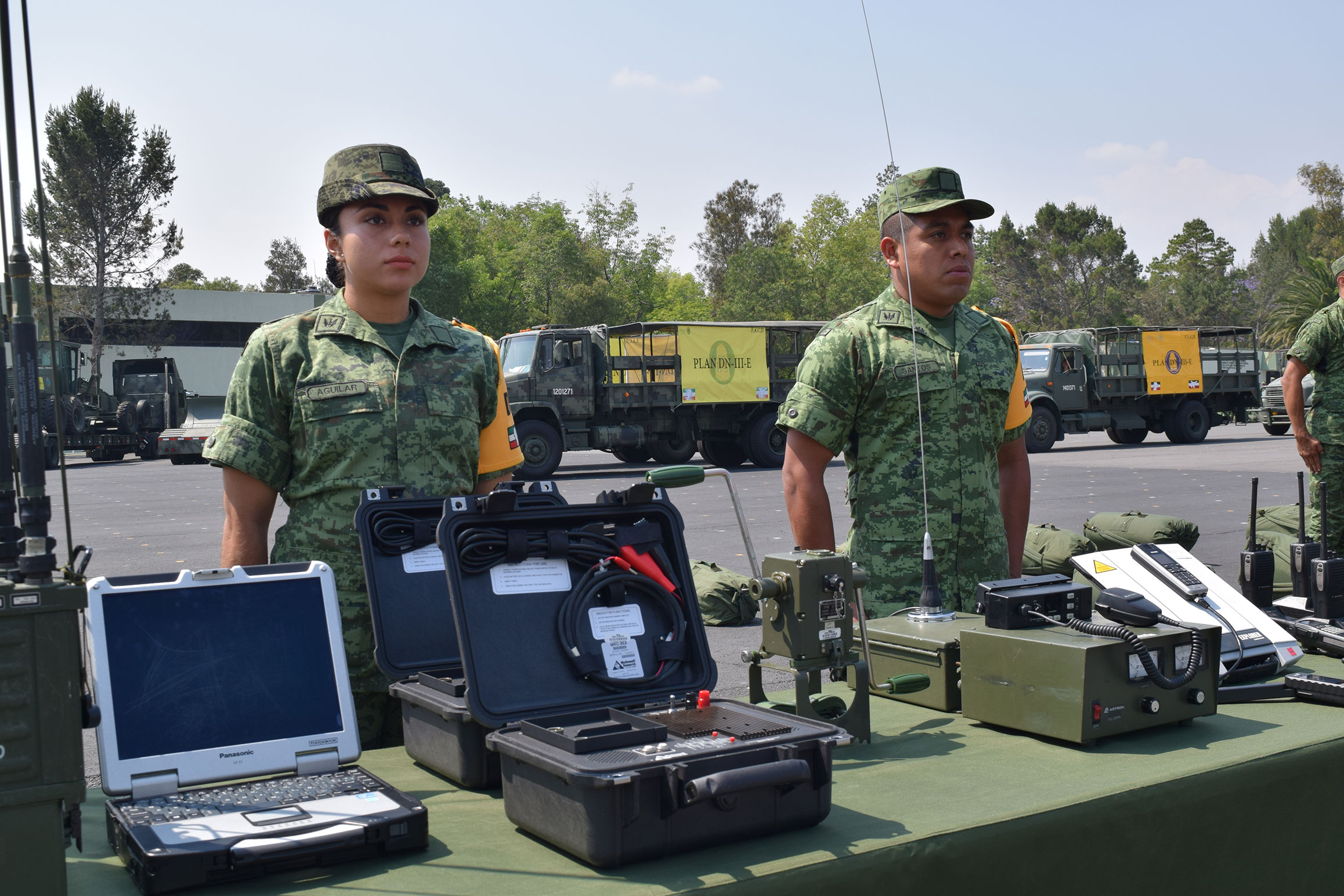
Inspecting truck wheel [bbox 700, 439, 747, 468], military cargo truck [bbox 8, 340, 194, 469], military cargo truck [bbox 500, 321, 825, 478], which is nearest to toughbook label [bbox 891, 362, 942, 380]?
military cargo truck [bbox 500, 321, 825, 478]

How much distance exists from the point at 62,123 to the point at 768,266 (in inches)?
1198

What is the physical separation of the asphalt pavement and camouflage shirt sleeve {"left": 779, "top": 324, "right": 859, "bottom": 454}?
2.14 m

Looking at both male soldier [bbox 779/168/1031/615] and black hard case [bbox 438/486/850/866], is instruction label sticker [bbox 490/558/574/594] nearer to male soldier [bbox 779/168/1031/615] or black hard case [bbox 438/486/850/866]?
black hard case [bbox 438/486/850/866]

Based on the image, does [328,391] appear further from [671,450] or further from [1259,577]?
[671,450]

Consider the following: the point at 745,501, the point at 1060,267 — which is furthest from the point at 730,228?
the point at 745,501

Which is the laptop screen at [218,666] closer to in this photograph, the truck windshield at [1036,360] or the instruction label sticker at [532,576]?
the instruction label sticker at [532,576]

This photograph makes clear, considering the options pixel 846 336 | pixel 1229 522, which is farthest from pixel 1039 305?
pixel 846 336

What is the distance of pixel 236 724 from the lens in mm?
1610

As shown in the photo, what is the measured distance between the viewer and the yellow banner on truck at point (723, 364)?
61.2 ft

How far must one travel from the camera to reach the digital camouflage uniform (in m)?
2.24

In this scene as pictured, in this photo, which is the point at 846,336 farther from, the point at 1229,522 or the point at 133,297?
the point at 133,297

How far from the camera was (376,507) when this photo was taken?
193 centimetres

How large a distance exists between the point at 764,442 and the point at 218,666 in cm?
1762

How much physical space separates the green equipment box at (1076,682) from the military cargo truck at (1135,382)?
19.6m
